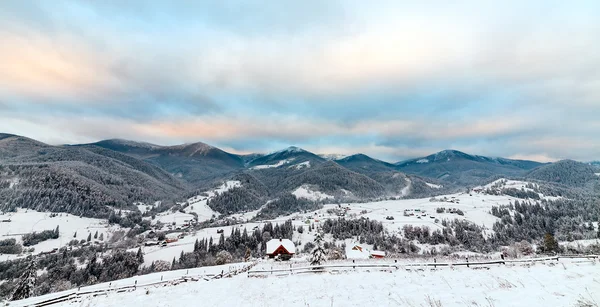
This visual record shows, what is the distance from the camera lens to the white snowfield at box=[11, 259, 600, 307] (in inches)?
523

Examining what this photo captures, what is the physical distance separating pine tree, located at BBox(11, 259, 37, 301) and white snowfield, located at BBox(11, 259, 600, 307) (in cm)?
1698

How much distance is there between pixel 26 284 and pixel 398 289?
154 ft

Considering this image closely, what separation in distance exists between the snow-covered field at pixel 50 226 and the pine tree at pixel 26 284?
127 m

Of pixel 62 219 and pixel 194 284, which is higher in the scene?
pixel 194 284

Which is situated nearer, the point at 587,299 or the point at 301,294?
the point at 587,299

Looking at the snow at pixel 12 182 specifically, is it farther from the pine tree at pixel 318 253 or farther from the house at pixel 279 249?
the pine tree at pixel 318 253

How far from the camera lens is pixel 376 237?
110625 mm

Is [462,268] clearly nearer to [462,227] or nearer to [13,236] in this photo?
[462,227]

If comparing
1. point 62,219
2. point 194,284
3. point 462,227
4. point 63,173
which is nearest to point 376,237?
point 462,227

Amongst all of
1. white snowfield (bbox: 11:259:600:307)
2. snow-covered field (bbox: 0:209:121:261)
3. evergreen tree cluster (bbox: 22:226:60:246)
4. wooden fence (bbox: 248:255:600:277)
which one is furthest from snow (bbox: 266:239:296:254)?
evergreen tree cluster (bbox: 22:226:60:246)

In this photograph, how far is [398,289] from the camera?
16.2 meters

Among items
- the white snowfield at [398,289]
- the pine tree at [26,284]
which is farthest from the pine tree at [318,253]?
the pine tree at [26,284]

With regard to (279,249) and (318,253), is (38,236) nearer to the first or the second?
(279,249)

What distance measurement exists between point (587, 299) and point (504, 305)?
3988mm
